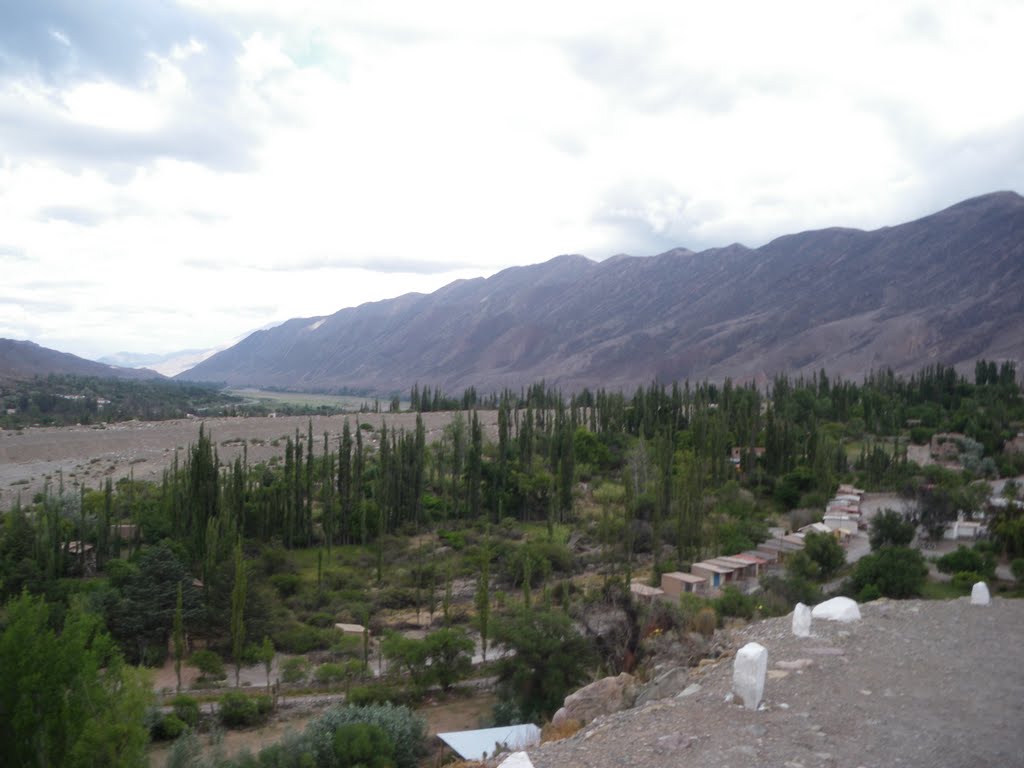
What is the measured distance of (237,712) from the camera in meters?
15.8

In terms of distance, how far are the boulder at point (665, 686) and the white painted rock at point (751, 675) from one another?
64.1 inches

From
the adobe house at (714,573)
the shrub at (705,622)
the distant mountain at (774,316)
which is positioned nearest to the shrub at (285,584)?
the adobe house at (714,573)

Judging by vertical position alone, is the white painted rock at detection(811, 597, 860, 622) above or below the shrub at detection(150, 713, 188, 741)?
above

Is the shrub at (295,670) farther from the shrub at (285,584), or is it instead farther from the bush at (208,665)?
A: the shrub at (285,584)

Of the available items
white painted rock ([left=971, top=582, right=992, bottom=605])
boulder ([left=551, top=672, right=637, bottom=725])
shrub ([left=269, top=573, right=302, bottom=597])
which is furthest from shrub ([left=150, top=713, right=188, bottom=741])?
white painted rock ([left=971, top=582, right=992, bottom=605])

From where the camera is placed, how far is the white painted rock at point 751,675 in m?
8.02

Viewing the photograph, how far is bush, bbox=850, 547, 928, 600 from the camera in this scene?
62.0ft

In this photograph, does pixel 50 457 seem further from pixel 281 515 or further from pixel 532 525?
pixel 532 525

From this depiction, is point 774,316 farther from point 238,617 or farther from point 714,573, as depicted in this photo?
point 238,617

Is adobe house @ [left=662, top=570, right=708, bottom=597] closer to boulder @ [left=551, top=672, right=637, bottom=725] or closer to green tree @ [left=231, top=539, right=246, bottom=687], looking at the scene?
boulder @ [left=551, top=672, right=637, bottom=725]

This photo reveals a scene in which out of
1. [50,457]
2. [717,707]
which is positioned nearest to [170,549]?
[717,707]

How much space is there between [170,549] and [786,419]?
34450 millimetres

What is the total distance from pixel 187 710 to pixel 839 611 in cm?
1283

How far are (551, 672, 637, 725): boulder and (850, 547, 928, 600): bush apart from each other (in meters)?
10.4
